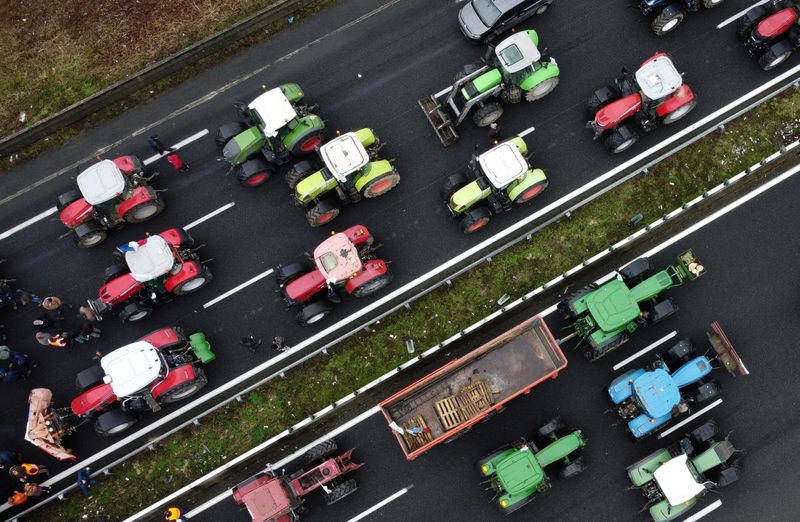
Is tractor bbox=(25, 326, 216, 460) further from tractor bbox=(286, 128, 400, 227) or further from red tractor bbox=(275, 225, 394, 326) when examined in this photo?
tractor bbox=(286, 128, 400, 227)

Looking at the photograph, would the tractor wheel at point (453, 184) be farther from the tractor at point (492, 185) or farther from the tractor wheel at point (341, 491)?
the tractor wheel at point (341, 491)

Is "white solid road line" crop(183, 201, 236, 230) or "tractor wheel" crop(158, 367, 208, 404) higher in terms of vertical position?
"white solid road line" crop(183, 201, 236, 230)

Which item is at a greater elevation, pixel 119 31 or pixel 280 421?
pixel 119 31

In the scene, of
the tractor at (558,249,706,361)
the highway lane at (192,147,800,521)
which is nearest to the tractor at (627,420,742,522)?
the highway lane at (192,147,800,521)

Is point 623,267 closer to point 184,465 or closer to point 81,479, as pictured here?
point 184,465

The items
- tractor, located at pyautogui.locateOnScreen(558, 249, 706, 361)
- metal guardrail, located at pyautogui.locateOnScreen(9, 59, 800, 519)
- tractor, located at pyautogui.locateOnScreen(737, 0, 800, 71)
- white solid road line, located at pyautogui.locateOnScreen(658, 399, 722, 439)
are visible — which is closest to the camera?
tractor, located at pyautogui.locateOnScreen(558, 249, 706, 361)

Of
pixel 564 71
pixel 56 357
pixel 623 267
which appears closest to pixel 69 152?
pixel 56 357

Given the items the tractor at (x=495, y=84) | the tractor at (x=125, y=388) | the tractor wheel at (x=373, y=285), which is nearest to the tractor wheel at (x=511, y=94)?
the tractor at (x=495, y=84)
